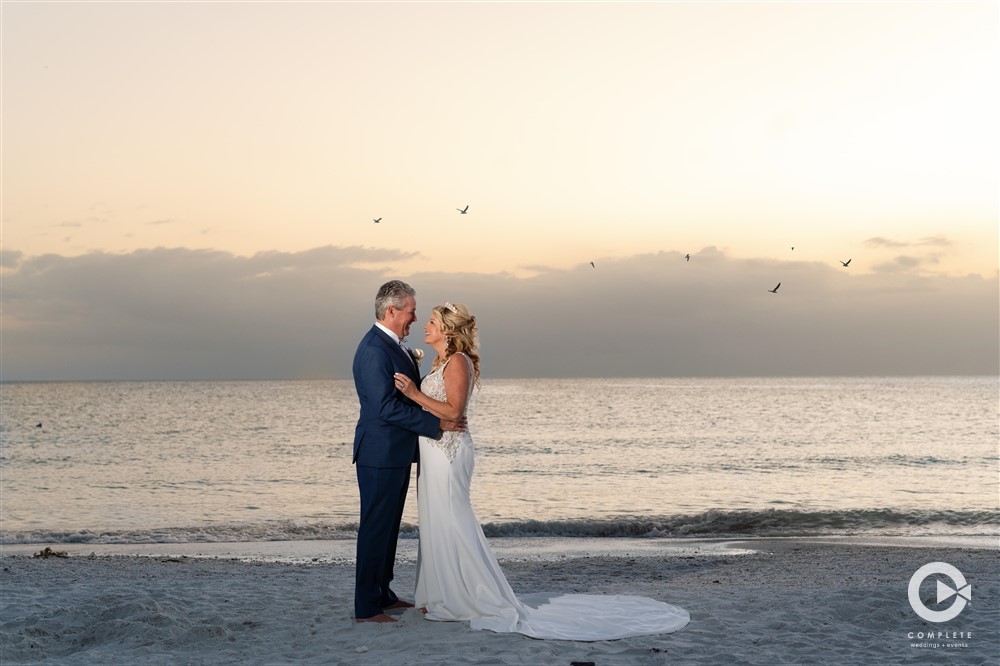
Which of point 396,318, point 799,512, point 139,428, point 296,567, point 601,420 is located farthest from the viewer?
point 601,420

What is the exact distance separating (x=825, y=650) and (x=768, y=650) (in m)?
0.47

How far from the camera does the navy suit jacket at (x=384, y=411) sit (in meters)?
6.76

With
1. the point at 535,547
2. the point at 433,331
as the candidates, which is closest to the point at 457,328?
the point at 433,331

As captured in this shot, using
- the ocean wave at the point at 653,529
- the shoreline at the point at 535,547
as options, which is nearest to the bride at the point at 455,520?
the shoreline at the point at 535,547

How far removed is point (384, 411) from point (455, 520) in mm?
1100

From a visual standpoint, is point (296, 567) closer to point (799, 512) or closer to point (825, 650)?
point (825, 650)

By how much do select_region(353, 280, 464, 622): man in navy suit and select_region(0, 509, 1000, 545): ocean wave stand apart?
8227 millimetres

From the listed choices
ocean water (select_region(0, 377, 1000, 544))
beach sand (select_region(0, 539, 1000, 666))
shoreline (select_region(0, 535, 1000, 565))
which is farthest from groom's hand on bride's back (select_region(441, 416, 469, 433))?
ocean water (select_region(0, 377, 1000, 544))

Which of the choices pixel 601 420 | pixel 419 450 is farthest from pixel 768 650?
pixel 601 420

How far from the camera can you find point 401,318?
22.7ft

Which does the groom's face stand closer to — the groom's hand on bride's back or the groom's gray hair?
the groom's gray hair

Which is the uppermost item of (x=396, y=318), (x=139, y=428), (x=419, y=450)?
(x=396, y=318)

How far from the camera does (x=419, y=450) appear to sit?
705 cm

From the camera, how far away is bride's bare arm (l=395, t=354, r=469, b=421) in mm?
6793
